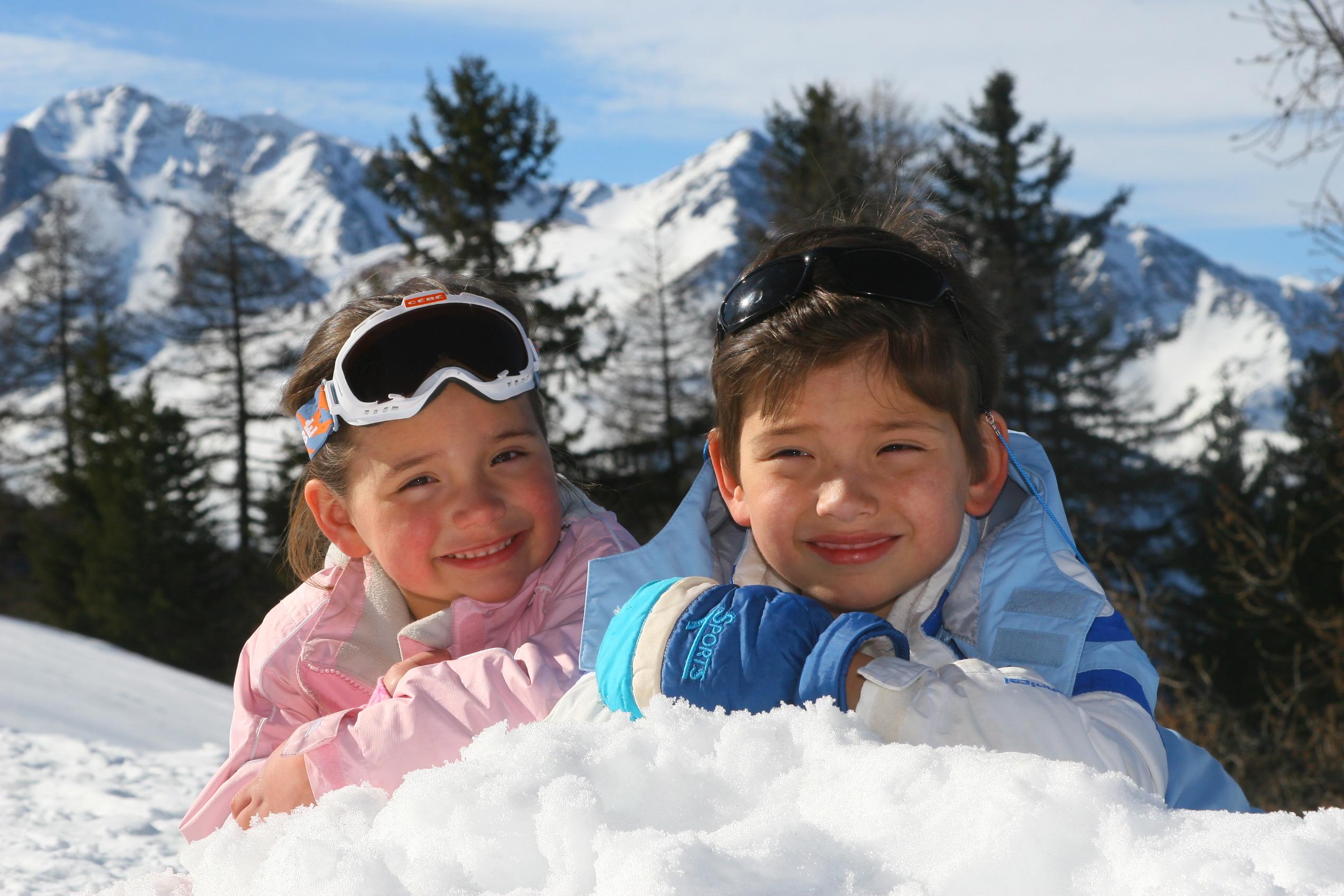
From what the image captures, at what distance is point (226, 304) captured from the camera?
2595 cm

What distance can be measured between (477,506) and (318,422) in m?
0.49

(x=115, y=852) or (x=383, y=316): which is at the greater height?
(x=383, y=316)

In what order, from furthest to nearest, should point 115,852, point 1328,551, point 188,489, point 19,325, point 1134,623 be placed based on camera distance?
point 19,325, point 188,489, point 1328,551, point 1134,623, point 115,852

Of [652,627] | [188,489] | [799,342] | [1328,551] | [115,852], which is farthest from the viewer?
[188,489]

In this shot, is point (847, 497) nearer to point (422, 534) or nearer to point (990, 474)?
point (990, 474)

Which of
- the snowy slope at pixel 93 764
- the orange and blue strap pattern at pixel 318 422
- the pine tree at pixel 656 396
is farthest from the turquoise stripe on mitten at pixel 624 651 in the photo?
the pine tree at pixel 656 396

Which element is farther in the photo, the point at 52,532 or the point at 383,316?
the point at 52,532

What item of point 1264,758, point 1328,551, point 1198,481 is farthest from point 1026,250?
point 1264,758

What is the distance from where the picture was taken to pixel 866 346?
172cm

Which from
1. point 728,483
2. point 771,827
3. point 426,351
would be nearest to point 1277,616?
point 728,483

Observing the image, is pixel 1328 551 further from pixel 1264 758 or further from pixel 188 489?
pixel 188 489

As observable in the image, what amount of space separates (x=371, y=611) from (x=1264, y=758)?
11.3m

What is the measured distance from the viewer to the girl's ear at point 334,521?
236 cm

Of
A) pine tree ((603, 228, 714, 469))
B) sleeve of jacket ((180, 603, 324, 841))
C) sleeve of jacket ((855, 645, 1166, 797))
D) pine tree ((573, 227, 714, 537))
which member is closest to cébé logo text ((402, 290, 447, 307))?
sleeve of jacket ((180, 603, 324, 841))
